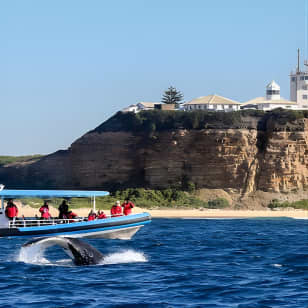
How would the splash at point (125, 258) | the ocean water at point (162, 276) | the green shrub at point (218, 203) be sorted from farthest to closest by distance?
the green shrub at point (218, 203) < the splash at point (125, 258) < the ocean water at point (162, 276)

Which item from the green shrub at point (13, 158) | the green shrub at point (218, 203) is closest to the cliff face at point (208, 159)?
the green shrub at point (218, 203)

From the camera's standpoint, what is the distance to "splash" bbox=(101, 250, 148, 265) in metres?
24.5

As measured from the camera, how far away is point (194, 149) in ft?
237

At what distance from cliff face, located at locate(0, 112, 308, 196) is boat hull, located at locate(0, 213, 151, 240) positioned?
114 ft

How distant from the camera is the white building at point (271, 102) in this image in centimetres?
8156

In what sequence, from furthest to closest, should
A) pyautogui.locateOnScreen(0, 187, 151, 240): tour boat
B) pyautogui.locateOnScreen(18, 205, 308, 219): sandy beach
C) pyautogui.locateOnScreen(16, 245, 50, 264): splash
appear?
pyautogui.locateOnScreen(18, 205, 308, 219): sandy beach → pyautogui.locateOnScreen(0, 187, 151, 240): tour boat → pyautogui.locateOnScreen(16, 245, 50, 264): splash

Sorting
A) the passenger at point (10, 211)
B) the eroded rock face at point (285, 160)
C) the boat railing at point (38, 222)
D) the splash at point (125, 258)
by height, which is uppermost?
the eroded rock face at point (285, 160)

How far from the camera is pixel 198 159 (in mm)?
72062

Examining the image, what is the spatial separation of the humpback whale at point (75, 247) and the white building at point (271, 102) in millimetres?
59164

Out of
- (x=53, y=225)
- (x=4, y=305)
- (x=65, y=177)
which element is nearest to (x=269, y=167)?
(x=65, y=177)

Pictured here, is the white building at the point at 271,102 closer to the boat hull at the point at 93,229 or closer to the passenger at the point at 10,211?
the boat hull at the point at 93,229

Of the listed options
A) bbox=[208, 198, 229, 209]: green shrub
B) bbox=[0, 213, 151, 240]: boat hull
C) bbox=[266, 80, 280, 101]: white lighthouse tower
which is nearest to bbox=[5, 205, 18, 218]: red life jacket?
bbox=[0, 213, 151, 240]: boat hull

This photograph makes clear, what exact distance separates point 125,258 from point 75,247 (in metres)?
4.98

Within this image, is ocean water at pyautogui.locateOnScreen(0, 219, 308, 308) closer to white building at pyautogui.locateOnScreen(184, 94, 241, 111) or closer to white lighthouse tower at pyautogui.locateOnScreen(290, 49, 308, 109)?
white building at pyautogui.locateOnScreen(184, 94, 241, 111)
